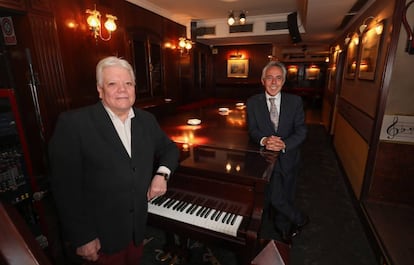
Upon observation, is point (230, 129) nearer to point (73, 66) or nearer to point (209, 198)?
point (209, 198)

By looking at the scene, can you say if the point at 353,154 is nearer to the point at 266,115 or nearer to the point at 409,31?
the point at 409,31

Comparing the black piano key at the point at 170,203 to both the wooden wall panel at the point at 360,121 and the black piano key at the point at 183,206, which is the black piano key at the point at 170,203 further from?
the wooden wall panel at the point at 360,121

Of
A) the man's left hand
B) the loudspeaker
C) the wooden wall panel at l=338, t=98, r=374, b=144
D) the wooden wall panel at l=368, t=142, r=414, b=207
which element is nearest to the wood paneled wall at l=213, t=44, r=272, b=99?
the loudspeaker

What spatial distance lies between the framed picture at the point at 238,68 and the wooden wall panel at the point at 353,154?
5.43m

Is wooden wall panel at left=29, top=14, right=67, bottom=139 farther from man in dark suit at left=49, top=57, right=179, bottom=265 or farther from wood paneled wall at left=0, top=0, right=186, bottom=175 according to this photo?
man in dark suit at left=49, top=57, right=179, bottom=265

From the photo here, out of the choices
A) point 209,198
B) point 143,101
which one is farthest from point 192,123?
point 143,101

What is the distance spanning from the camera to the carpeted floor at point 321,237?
2.10 meters

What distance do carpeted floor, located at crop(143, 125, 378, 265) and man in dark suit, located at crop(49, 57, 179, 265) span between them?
103 cm

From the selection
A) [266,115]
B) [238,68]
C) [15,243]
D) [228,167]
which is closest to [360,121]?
[266,115]

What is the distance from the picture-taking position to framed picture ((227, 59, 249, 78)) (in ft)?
30.4

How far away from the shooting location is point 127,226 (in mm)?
1275

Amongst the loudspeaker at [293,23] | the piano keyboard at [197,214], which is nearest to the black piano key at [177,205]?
the piano keyboard at [197,214]

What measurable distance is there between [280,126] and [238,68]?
25.5ft

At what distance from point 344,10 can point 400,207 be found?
3203 millimetres
